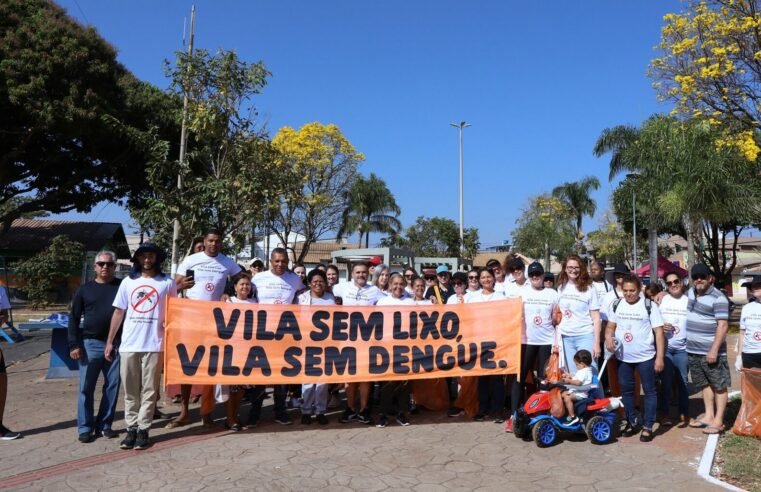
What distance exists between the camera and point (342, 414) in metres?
6.71

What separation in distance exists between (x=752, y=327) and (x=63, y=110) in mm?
22295

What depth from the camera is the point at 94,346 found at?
5.76m

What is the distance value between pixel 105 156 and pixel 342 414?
79.1 ft

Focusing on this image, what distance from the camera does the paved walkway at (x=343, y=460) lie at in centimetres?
462

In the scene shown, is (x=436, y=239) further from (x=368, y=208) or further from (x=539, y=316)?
(x=539, y=316)

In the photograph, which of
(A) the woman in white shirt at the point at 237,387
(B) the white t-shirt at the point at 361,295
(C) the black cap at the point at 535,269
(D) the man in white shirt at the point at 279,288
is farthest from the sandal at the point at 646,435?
(A) the woman in white shirt at the point at 237,387

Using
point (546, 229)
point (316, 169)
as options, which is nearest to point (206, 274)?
point (316, 169)

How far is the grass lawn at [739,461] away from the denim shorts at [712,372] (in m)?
0.54

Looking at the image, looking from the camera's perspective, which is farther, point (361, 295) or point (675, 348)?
point (361, 295)

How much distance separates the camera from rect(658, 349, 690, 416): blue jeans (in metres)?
6.48

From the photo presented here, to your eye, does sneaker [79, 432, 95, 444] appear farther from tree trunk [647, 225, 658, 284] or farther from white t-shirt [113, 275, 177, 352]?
tree trunk [647, 225, 658, 284]

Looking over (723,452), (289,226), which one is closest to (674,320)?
(723,452)

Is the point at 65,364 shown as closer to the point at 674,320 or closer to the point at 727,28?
the point at 674,320

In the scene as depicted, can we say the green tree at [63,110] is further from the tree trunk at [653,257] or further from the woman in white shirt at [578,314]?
the tree trunk at [653,257]
